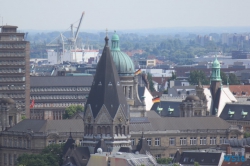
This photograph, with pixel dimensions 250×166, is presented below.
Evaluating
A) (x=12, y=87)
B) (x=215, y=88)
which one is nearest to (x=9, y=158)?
(x=215, y=88)

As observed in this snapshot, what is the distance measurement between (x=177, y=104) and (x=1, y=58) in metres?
29.4

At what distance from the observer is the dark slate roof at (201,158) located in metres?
126

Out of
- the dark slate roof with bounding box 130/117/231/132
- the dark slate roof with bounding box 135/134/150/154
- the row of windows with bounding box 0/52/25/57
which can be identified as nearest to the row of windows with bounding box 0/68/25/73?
the row of windows with bounding box 0/52/25/57

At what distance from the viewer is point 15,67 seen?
198125 millimetres

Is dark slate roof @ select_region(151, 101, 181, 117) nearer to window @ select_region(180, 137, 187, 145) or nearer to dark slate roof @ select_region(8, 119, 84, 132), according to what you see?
window @ select_region(180, 137, 187, 145)

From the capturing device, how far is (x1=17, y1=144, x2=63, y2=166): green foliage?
13238 centimetres

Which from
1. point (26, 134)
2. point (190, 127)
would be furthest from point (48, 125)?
point (190, 127)

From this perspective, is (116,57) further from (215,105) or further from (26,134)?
(215,105)

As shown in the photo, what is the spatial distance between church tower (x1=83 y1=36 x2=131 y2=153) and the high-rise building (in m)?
64.4

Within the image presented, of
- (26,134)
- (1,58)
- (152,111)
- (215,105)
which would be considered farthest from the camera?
(1,58)

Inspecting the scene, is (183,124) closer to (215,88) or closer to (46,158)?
(215,88)

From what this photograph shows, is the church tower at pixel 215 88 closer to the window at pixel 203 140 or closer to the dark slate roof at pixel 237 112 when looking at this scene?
the dark slate roof at pixel 237 112

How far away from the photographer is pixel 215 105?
575 ft

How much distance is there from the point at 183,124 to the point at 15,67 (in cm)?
4643
